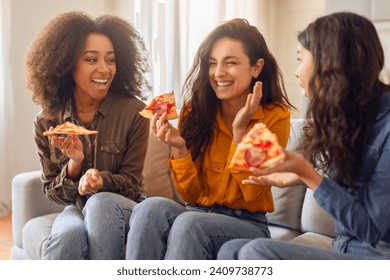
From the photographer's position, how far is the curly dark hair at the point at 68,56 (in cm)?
147

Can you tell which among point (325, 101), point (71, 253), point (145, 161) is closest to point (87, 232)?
point (71, 253)

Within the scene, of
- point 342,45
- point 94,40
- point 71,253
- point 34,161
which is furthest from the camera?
point 34,161

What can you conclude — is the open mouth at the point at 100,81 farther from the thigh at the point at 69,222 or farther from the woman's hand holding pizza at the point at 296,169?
the woman's hand holding pizza at the point at 296,169

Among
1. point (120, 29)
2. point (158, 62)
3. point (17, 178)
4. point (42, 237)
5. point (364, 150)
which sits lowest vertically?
point (42, 237)

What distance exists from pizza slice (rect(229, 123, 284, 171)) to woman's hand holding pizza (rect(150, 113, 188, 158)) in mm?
266

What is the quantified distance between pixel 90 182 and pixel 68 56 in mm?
385

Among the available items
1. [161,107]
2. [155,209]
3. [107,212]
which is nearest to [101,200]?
[107,212]

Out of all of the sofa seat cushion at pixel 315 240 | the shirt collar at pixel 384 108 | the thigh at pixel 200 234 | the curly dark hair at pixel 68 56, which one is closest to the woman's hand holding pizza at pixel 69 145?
the curly dark hair at pixel 68 56

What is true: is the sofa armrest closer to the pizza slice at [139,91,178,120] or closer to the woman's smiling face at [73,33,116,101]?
the woman's smiling face at [73,33,116,101]

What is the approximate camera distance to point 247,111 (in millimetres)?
1192

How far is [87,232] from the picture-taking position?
1299mm

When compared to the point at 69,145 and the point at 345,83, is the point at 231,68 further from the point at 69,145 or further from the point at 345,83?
the point at 69,145

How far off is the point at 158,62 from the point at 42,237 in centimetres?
64
